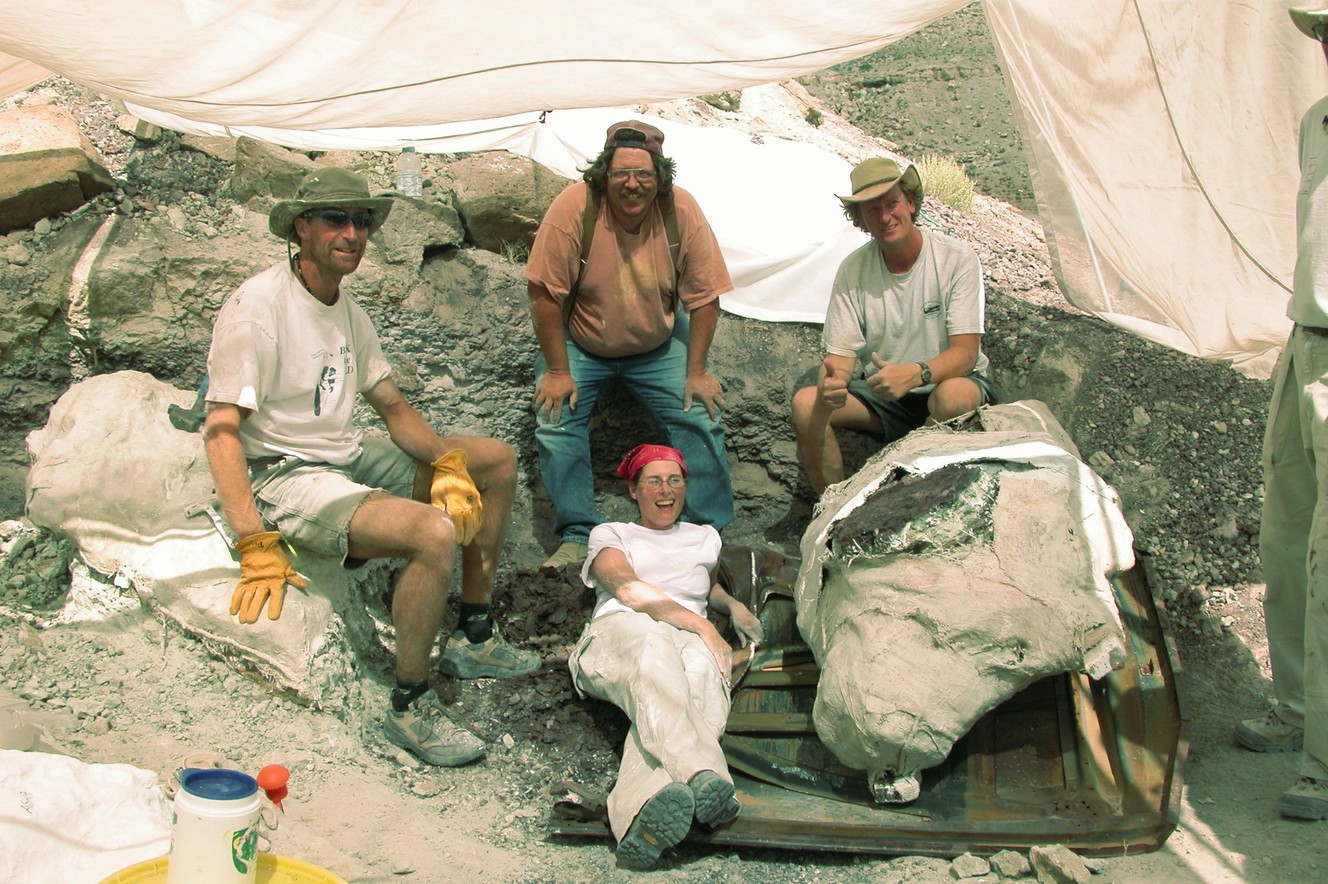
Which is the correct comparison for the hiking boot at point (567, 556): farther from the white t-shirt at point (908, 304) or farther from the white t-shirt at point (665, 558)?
the white t-shirt at point (908, 304)

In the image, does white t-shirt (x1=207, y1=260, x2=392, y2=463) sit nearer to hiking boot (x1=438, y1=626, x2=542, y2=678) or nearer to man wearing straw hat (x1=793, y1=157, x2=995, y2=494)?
hiking boot (x1=438, y1=626, x2=542, y2=678)

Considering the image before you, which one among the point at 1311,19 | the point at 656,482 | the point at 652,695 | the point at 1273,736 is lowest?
the point at 1273,736

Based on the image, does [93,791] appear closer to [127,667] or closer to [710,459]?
[127,667]

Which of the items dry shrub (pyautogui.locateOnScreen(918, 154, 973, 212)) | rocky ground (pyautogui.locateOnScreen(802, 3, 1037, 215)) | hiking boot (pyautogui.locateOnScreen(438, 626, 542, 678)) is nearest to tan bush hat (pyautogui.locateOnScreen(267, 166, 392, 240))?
hiking boot (pyautogui.locateOnScreen(438, 626, 542, 678))

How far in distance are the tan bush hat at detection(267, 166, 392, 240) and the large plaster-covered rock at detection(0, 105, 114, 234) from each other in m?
1.80

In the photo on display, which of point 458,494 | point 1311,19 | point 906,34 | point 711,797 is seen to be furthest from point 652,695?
point 1311,19

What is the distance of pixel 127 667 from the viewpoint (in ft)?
12.0

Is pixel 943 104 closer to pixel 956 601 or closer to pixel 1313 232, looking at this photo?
pixel 1313 232

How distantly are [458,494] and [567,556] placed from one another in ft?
2.93

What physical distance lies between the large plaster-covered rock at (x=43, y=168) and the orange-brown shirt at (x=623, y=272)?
208 centimetres

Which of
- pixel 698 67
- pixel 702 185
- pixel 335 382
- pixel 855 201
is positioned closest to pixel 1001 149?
pixel 702 185

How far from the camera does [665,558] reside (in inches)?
165

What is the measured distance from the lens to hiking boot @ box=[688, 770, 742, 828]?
10.5 ft

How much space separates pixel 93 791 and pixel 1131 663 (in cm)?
315
